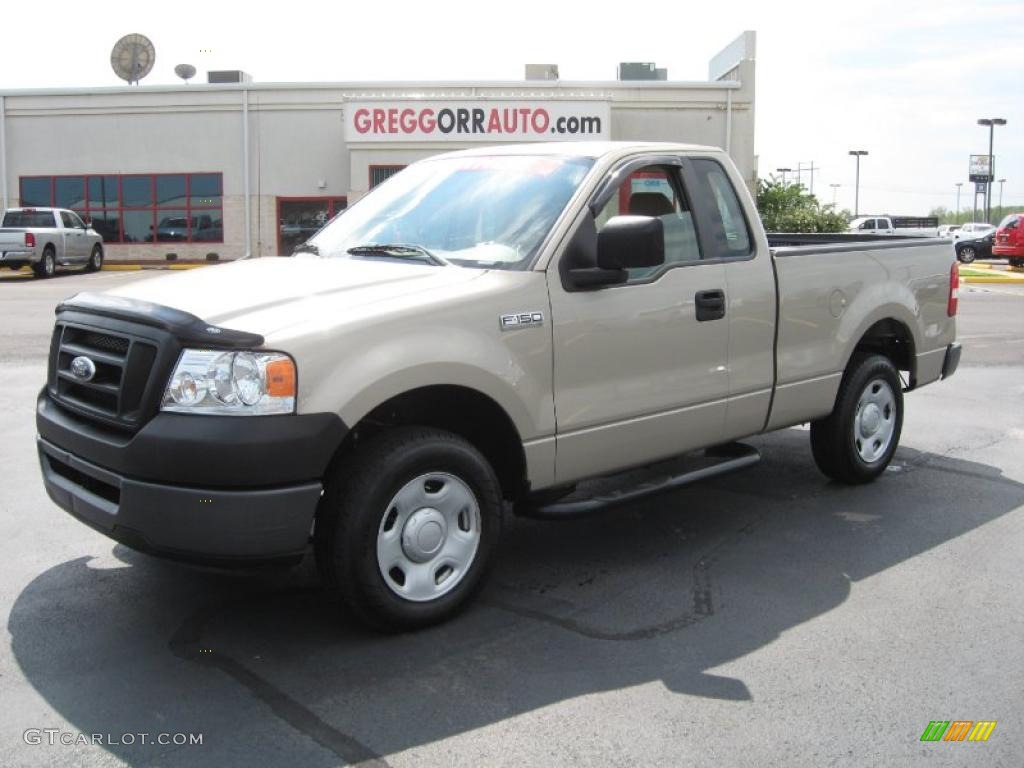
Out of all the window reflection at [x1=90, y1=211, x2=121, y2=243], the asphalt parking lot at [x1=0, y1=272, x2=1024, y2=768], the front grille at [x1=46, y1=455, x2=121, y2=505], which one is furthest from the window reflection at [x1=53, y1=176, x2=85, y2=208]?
the front grille at [x1=46, y1=455, x2=121, y2=505]

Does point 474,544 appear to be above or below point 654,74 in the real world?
below

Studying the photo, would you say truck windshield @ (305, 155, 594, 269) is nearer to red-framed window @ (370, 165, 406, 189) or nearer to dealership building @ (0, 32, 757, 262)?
dealership building @ (0, 32, 757, 262)

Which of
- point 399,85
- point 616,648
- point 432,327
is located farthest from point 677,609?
point 399,85

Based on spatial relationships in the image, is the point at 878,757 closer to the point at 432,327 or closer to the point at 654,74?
the point at 432,327

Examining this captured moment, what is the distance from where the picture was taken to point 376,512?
12.9ft

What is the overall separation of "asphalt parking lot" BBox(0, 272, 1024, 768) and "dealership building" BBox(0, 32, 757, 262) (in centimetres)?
2657

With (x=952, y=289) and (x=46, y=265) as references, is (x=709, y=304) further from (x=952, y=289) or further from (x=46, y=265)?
(x=46, y=265)

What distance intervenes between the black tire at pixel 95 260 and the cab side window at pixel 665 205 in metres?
26.3

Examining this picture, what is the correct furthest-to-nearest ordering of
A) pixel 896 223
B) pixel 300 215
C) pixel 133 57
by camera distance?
pixel 896 223, pixel 133 57, pixel 300 215

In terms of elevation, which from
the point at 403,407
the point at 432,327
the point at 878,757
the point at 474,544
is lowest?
the point at 878,757

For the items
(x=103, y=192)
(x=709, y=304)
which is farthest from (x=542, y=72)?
(x=709, y=304)

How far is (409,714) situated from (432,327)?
4.78 ft

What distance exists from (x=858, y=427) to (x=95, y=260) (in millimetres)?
26677

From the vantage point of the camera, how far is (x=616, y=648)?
4.11 meters
